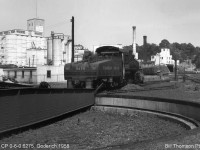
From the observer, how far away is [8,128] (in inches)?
389

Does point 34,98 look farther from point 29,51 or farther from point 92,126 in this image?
point 29,51

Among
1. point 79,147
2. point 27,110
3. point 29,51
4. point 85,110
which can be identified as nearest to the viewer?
point 79,147

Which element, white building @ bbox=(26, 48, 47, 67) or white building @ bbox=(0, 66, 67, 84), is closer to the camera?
white building @ bbox=(0, 66, 67, 84)

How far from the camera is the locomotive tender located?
22.7 m

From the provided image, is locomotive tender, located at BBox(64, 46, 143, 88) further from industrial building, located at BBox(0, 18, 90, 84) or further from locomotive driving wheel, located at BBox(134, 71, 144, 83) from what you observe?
industrial building, located at BBox(0, 18, 90, 84)

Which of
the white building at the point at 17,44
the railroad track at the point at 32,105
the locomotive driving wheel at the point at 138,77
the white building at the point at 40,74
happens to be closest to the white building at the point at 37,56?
the white building at the point at 17,44

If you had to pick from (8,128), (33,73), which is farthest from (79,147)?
(33,73)

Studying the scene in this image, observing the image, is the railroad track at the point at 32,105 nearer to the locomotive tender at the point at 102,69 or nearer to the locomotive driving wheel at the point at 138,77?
the locomotive tender at the point at 102,69

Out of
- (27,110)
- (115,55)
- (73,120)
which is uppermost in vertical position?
(115,55)

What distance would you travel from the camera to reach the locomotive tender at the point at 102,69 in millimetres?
22734

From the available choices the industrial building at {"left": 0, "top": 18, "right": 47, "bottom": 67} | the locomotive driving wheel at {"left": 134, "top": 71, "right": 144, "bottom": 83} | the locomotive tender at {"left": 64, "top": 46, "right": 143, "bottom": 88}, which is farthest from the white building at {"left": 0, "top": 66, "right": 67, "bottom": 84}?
the industrial building at {"left": 0, "top": 18, "right": 47, "bottom": 67}

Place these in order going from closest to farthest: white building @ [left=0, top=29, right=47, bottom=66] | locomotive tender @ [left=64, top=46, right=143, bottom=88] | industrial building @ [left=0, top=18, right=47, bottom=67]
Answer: locomotive tender @ [left=64, top=46, right=143, bottom=88] < industrial building @ [left=0, top=18, right=47, bottom=67] < white building @ [left=0, top=29, right=47, bottom=66]

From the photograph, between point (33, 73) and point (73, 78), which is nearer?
point (73, 78)

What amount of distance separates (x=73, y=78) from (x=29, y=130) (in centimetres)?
1305
